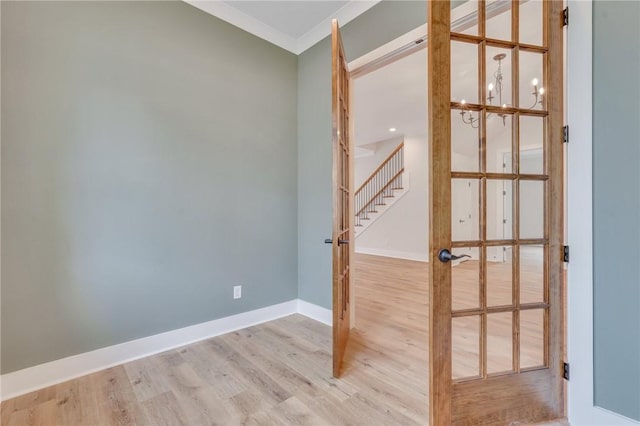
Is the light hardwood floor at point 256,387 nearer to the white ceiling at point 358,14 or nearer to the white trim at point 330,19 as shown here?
the white ceiling at point 358,14

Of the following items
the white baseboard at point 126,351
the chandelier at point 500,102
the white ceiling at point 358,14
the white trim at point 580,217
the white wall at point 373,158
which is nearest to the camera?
the white trim at point 580,217

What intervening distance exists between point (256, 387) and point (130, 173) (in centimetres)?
176

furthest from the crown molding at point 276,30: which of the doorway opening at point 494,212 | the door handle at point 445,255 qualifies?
the door handle at point 445,255

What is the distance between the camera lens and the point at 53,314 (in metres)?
1.73

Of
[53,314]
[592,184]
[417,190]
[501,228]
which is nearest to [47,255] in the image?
[53,314]

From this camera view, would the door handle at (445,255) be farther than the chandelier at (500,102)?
No

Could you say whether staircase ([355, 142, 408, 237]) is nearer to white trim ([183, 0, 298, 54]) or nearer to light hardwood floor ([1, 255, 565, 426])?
white trim ([183, 0, 298, 54])

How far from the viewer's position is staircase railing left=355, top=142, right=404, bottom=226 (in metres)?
6.99

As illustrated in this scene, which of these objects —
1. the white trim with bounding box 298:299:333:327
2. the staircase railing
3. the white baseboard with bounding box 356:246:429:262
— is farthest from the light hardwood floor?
the staircase railing

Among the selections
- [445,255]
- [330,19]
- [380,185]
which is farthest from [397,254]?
[445,255]

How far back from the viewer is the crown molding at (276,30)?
2.33 metres

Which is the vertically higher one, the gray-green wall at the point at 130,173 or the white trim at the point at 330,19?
the white trim at the point at 330,19

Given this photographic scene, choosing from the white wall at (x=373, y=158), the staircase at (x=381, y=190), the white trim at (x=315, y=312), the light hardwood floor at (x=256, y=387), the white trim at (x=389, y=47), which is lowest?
the light hardwood floor at (x=256, y=387)

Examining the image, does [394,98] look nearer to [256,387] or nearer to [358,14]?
[358,14]
